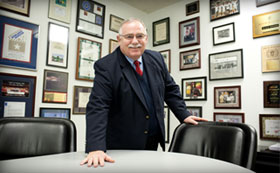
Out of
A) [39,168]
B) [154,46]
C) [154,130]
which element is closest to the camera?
[39,168]

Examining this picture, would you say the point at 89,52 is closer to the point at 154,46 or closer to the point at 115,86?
the point at 154,46

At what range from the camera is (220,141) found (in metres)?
1.17

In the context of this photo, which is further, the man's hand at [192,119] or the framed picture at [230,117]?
the framed picture at [230,117]

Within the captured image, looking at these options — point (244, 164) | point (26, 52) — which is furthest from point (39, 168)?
point (26, 52)

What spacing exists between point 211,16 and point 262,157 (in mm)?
1996

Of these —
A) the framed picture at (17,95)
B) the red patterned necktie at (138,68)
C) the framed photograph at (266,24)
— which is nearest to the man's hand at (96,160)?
the red patterned necktie at (138,68)

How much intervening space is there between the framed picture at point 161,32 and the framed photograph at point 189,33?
0.27 m

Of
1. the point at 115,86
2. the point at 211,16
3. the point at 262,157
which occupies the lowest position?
the point at 262,157

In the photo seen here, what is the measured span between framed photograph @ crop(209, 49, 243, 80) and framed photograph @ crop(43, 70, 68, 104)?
2007 mm

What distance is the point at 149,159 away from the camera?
0.98 meters

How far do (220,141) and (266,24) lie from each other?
2117 millimetres

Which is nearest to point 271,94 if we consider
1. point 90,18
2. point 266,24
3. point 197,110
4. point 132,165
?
point 266,24

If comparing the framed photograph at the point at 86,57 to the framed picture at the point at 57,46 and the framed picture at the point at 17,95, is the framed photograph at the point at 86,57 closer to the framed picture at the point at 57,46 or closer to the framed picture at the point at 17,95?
the framed picture at the point at 57,46

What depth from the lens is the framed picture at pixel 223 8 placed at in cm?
294
